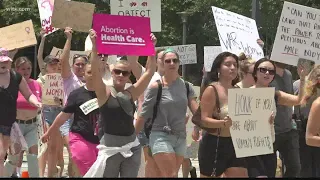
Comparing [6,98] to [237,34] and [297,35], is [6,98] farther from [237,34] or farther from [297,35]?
[297,35]

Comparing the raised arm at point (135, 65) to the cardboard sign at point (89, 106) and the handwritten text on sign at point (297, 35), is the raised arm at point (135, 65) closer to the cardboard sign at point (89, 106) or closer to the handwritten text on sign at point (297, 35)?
the cardboard sign at point (89, 106)

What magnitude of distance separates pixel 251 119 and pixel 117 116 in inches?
46.9

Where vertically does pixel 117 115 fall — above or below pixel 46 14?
below

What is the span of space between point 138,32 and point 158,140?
113cm

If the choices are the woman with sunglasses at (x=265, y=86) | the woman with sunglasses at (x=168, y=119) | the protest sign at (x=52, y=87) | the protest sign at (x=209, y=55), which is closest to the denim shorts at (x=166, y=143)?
the woman with sunglasses at (x=168, y=119)

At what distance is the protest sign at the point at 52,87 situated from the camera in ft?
33.3

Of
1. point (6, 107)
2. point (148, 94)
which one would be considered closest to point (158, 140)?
point (148, 94)

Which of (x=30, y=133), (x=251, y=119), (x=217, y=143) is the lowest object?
(x=30, y=133)

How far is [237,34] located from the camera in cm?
919

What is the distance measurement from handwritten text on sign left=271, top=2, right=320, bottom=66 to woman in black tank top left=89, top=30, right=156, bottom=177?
5.84ft

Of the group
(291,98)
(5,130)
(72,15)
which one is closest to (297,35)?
(291,98)

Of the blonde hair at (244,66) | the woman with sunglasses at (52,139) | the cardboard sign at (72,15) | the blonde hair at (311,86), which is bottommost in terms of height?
the woman with sunglasses at (52,139)

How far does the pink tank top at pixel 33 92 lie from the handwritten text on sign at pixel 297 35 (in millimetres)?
3587

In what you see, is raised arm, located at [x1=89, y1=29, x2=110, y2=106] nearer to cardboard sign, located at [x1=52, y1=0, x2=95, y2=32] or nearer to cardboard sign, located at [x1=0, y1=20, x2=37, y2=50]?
cardboard sign, located at [x1=52, y1=0, x2=95, y2=32]
